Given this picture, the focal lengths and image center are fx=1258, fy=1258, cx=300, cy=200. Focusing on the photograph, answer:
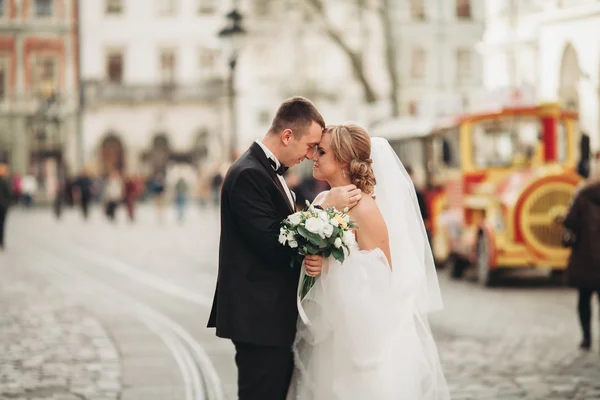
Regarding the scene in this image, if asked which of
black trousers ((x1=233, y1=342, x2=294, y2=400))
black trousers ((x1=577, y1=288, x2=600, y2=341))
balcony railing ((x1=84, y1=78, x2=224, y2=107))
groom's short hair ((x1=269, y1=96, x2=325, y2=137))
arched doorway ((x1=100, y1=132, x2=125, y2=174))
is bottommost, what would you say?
arched doorway ((x1=100, y1=132, x2=125, y2=174))

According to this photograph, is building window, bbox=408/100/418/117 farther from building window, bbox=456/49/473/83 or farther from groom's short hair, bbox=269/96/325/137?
groom's short hair, bbox=269/96/325/137

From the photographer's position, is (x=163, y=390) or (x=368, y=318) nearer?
(x=368, y=318)

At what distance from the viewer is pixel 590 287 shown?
1115 cm

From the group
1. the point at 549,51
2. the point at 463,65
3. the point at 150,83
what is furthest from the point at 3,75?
the point at 549,51

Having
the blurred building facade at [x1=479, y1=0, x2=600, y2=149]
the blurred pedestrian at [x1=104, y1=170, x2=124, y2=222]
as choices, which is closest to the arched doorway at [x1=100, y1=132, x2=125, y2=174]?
the blurred pedestrian at [x1=104, y1=170, x2=124, y2=222]

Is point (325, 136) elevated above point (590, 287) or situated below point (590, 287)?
above

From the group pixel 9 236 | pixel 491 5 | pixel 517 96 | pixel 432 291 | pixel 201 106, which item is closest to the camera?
pixel 432 291

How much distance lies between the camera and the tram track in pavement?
9719mm

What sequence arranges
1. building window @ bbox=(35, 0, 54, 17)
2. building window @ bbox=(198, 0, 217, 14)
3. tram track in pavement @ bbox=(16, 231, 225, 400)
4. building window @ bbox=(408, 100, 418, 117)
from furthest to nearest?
building window @ bbox=(198, 0, 217, 14), building window @ bbox=(35, 0, 54, 17), building window @ bbox=(408, 100, 418, 117), tram track in pavement @ bbox=(16, 231, 225, 400)

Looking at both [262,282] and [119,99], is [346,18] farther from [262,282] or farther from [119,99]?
[262,282]

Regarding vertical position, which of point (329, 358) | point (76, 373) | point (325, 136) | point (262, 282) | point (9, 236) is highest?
point (325, 136)

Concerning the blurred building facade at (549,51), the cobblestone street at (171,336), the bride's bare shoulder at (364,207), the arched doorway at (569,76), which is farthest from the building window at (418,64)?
the bride's bare shoulder at (364,207)

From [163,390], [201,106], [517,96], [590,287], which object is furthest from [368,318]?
[201,106]

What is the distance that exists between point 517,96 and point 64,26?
177 ft
